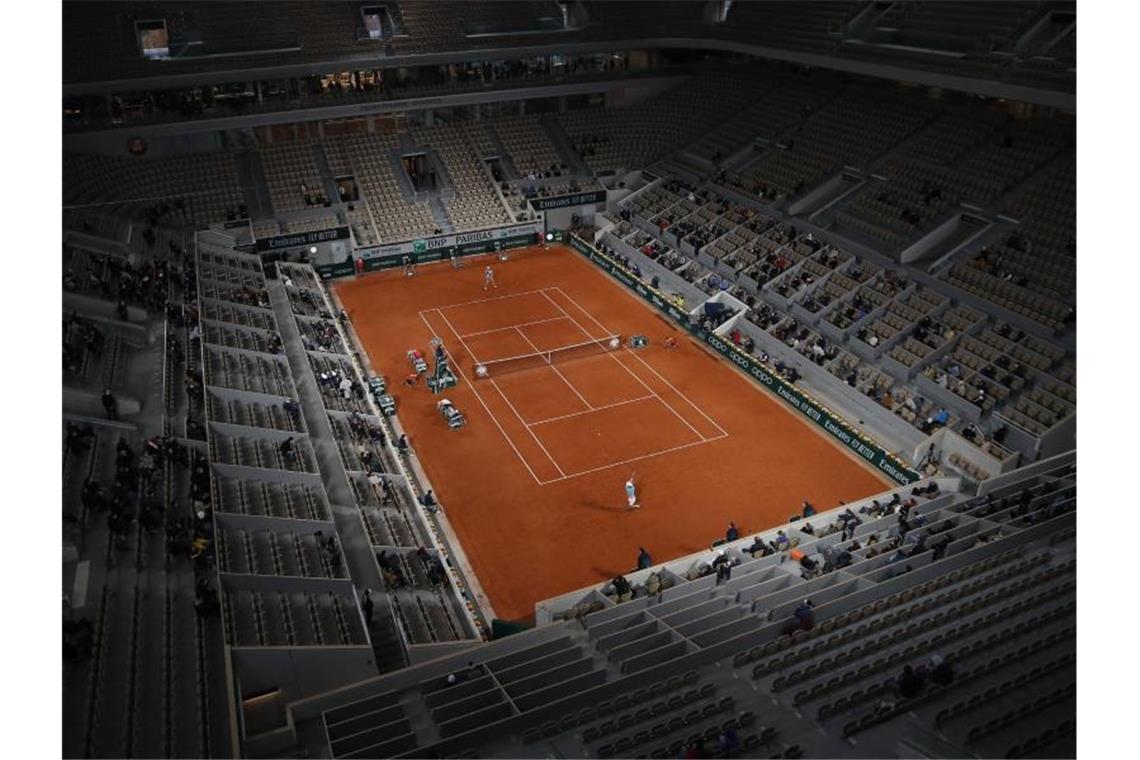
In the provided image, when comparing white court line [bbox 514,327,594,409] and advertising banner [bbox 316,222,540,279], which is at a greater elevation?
advertising banner [bbox 316,222,540,279]

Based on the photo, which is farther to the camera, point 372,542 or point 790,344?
point 790,344

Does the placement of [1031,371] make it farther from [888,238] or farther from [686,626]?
[686,626]

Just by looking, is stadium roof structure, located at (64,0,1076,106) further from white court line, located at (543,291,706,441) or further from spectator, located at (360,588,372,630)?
spectator, located at (360,588,372,630)

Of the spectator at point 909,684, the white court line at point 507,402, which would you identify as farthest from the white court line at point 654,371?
the spectator at point 909,684

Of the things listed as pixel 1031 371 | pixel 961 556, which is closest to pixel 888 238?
pixel 1031 371

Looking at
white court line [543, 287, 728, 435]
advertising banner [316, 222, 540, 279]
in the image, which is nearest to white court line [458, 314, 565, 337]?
white court line [543, 287, 728, 435]

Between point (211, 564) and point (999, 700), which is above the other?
point (211, 564)

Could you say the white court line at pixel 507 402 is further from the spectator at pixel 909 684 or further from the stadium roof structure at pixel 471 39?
the stadium roof structure at pixel 471 39
